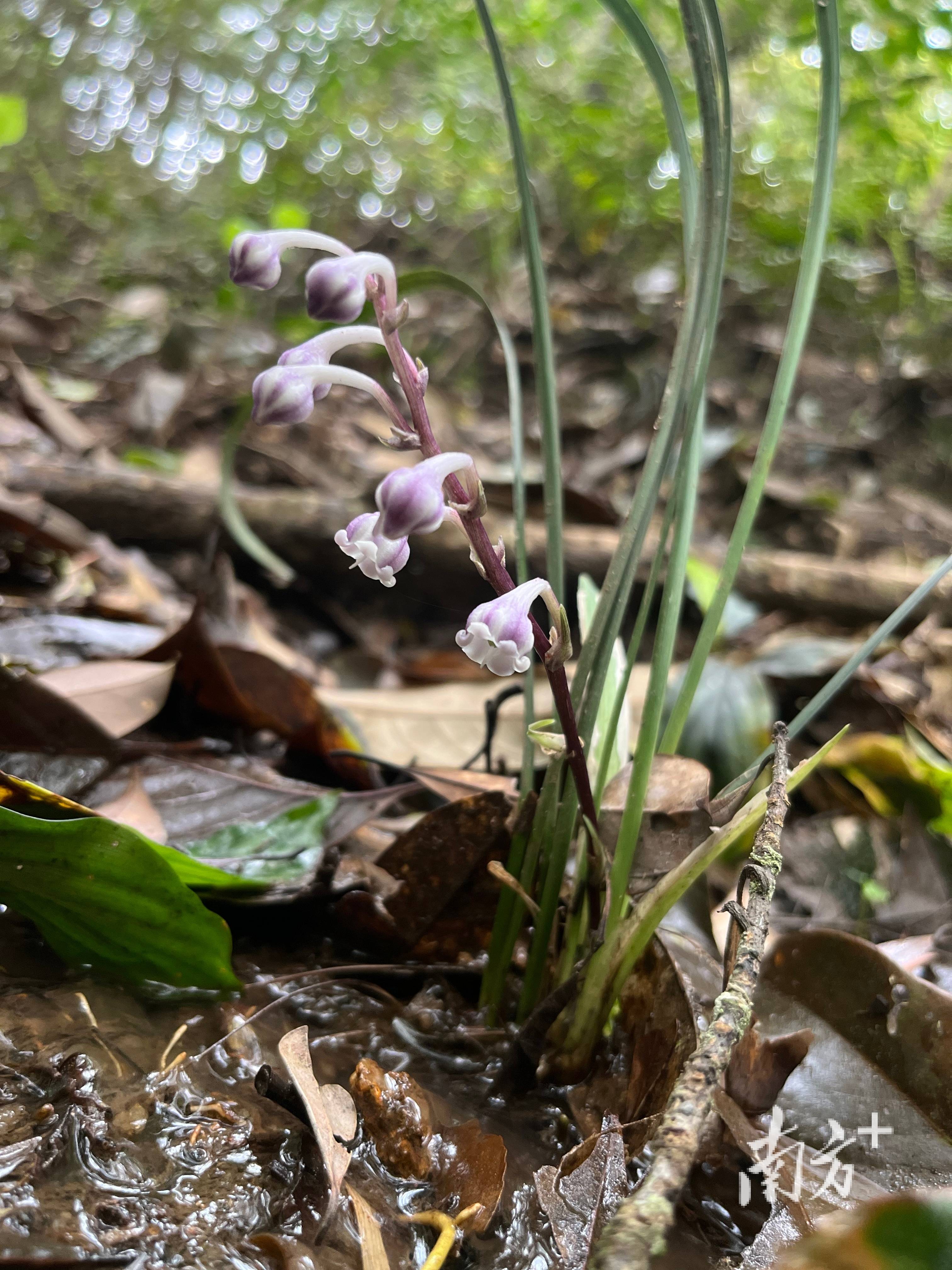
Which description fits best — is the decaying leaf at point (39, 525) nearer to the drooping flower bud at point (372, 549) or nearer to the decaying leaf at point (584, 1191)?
the drooping flower bud at point (372, 549)

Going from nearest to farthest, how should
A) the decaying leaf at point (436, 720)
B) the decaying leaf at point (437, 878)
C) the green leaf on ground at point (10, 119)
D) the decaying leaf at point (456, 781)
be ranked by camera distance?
the decaying leaf at point (437, 878), the decaying leaf at point (456, 781), the decaying leaf at point (436, 720), the green leaf on ground at point (10, 119)

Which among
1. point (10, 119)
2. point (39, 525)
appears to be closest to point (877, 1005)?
point (39, 525)

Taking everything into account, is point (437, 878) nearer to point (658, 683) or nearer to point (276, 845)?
point (276, 845)

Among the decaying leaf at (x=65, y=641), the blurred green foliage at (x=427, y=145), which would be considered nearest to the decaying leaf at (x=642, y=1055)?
the decaying leaf at (x=65, y=641)

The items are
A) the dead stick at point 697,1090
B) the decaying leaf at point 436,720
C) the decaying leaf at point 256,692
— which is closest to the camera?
the dead stick at point 697,1090

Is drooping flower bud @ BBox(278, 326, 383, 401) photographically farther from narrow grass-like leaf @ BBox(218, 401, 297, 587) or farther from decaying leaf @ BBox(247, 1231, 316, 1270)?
decaying leaf @ BBox(247, 1231, 316, 1270)

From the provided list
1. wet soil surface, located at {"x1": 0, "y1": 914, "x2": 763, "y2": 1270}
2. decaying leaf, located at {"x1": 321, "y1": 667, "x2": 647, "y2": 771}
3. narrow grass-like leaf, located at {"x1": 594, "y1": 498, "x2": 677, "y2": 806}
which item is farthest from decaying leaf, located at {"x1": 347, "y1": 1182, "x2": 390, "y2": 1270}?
decaying leaf, located at {"x1": 321, "y1": 667, "x2": 647, "y2": 771}
